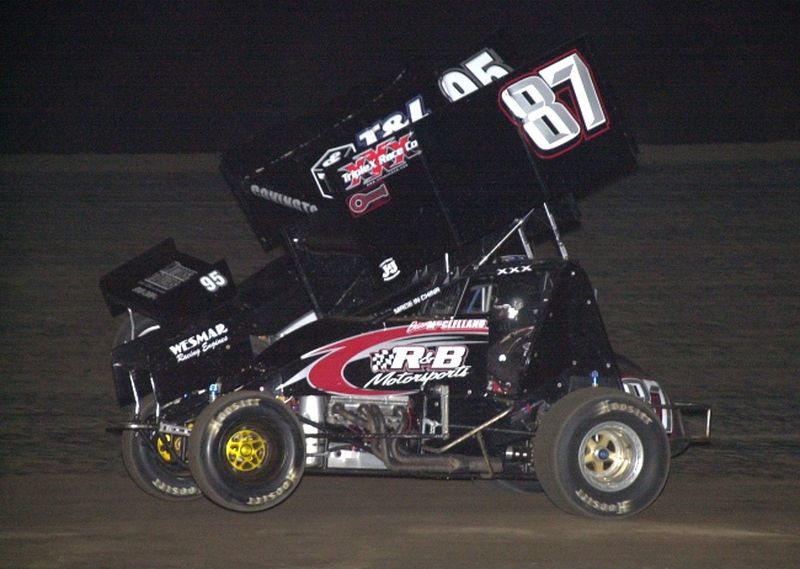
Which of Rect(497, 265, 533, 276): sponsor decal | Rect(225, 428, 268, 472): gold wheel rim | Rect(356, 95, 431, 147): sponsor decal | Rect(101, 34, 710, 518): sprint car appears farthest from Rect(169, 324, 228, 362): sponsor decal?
Rect(497, 265, 533, 276): sponsor decal

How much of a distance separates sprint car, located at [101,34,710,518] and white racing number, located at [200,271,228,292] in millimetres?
13

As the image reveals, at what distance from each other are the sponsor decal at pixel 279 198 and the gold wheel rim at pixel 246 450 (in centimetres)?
163

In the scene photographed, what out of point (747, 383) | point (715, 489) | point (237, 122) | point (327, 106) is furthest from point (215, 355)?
point (237, 122)

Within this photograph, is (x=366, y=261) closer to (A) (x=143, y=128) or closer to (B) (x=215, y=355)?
(B) (x=215, y=355)

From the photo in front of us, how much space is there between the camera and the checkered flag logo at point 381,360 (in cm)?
688

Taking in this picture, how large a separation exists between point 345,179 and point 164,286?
1.32m

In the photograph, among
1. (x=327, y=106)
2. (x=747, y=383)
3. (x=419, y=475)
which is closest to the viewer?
(x=419, y=475)

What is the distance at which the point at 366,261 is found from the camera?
7.12 meters

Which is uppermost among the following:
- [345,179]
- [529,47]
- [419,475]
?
[529,47]

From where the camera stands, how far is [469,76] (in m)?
7.79

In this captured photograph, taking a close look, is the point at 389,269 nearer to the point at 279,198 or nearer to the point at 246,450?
the point at 279,198

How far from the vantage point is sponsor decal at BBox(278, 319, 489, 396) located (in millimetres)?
6859

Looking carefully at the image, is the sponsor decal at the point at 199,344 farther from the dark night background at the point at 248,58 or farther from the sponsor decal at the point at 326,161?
the dark night background at the point at 248,58

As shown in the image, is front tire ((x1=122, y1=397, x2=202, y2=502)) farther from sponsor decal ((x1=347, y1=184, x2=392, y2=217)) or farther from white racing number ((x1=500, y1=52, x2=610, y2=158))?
white racing number ((x1=500, y1=52, x2=610, y2=158))
